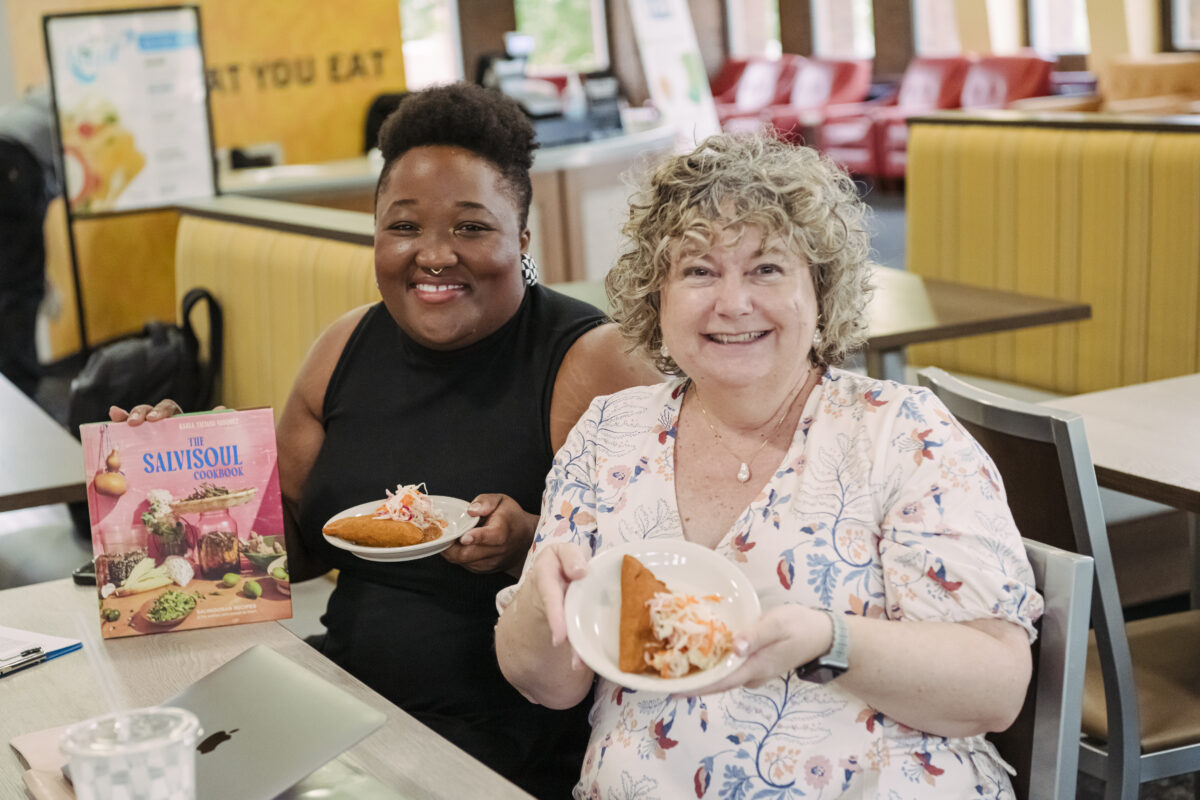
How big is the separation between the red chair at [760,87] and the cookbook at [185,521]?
1244 centimetres

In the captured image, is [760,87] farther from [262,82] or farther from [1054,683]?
[1054,683]

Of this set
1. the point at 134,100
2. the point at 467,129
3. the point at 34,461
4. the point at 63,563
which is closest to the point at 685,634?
the point at 467,129

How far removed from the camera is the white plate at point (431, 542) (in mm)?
1575

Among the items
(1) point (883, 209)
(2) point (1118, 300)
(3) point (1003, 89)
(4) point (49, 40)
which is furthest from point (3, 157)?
(3) point (1003, 89)

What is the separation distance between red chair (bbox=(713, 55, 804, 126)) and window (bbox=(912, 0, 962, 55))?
1343 mm

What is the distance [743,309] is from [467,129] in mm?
606

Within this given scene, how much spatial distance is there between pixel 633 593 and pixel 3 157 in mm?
5878

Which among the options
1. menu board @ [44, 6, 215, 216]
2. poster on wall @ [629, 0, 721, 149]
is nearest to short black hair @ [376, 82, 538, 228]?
menu board @ [44, 6, 215, 216]

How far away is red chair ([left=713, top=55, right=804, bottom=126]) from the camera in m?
14.0

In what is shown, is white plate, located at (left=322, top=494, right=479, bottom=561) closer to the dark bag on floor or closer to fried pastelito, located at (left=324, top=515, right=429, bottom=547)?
fried pastelito, located at (left=324, top=515, right=429, bottom=547)

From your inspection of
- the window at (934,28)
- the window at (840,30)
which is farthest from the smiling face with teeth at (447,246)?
the window at (840,30)

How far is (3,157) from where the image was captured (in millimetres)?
6207

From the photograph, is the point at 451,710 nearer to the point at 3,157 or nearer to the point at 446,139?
the point at 446,139

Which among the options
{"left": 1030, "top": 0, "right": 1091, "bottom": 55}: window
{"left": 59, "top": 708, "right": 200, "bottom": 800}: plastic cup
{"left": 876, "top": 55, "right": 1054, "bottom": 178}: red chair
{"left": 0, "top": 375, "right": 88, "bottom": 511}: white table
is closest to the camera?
{"left": 59, "top": 708, "right": 200, "bottom": 800}: plastic cup
